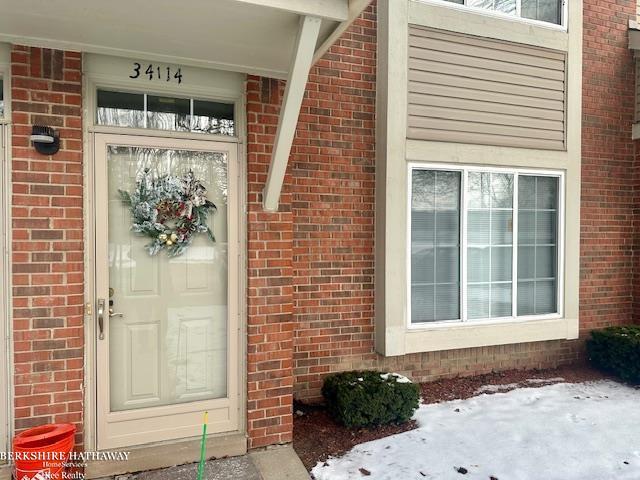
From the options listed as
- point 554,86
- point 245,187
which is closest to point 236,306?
point 245,187

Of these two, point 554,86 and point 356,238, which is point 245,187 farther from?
point 554,86

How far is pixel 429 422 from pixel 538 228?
2.59 metres

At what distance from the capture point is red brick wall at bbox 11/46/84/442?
286 cm

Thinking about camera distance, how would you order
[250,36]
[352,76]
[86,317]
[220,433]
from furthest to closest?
1. [352,76]
2. [220,433]
3. [86,317]
4. [250,36]

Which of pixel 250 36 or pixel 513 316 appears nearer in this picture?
pixel 250 36

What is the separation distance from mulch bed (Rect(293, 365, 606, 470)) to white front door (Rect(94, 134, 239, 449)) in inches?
26.4

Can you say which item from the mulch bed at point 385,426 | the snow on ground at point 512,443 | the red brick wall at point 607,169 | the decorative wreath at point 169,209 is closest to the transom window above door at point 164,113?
the decorative wreath at point 169,209

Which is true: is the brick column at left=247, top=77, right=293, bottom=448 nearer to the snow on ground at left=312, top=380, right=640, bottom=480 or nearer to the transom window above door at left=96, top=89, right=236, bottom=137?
the transom window above door at left=96, top=89, right=236, bottom=137

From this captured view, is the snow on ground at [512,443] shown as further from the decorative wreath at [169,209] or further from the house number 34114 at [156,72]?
the house number 34114 at [156,72]

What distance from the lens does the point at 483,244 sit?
4.86m

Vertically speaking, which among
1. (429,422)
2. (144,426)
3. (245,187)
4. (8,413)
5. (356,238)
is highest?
(245,187)

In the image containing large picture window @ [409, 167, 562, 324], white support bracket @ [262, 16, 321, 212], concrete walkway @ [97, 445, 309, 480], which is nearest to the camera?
white support bracket @ [262, 16, 321, 212]

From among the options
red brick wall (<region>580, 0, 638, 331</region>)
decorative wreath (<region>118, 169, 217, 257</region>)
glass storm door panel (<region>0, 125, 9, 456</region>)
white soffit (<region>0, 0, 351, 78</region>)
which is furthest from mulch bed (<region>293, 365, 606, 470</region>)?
white soffit (<region>0, 0, 351, 78</region>)

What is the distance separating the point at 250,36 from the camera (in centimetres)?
282
